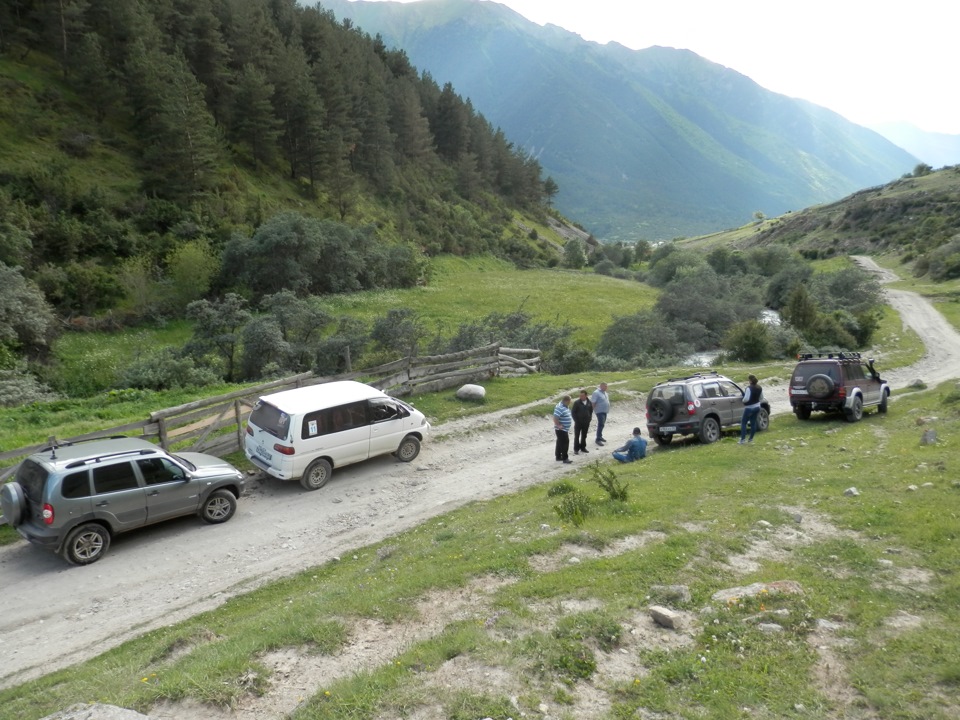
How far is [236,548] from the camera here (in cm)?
1072

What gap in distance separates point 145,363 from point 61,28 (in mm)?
39359

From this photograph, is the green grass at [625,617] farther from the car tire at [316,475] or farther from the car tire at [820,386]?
the car tire at [820,386]

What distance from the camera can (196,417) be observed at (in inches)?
569

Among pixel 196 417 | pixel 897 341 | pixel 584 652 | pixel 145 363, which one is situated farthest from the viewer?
pixel 897 341

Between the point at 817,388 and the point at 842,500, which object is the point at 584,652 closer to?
the point at 842,500

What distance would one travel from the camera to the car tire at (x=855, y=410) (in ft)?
59.2

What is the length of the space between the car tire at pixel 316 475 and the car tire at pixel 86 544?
4.14m

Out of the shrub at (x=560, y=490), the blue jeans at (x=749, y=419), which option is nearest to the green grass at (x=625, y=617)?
the shrub at (x=560, y=490)

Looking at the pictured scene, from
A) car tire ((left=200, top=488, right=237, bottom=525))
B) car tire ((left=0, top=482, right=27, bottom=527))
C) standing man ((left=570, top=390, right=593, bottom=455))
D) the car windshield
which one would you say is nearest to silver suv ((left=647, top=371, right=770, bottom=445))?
standing man ((left=570, top=390, right=593, bottom=455))

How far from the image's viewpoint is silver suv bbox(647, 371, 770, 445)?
54.0 feet

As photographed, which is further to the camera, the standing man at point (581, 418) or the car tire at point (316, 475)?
the standing man at point (581, 418)

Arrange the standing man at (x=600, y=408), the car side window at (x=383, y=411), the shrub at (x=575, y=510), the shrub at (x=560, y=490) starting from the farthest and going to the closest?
the standing man at (x=600, y=408) → the car side window at (x=383, y=411) → the shrub at (x=560, y=490) → the shrub at (x=575, y=510)

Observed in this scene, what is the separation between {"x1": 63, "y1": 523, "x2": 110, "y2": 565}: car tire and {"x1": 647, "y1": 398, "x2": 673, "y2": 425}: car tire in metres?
13.9

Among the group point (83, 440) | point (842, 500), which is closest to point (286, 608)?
point (83, 440)
